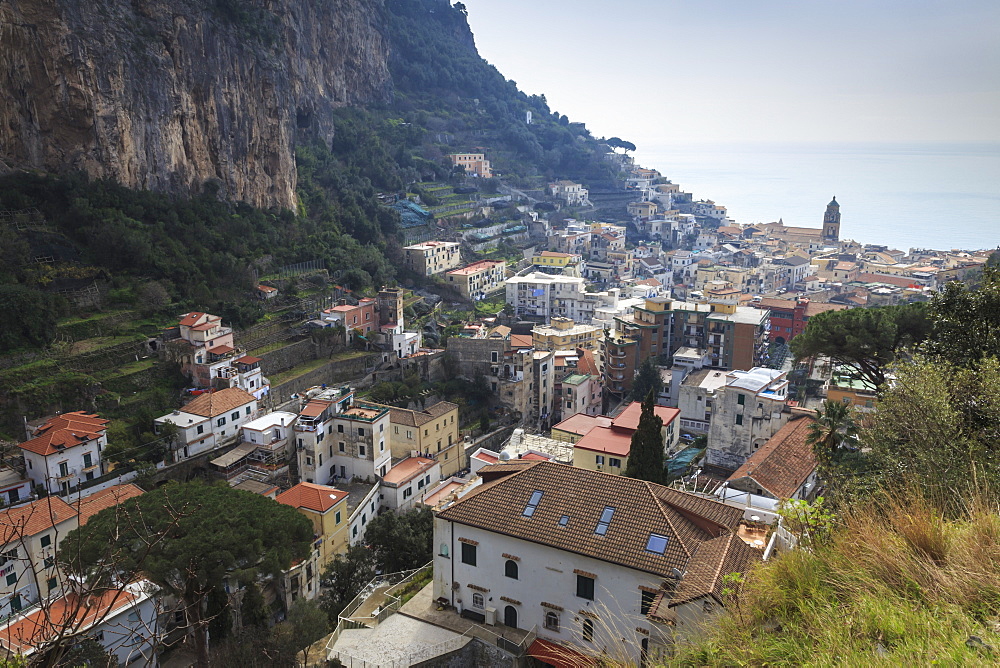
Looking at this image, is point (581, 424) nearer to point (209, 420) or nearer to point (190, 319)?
point (209, 420)

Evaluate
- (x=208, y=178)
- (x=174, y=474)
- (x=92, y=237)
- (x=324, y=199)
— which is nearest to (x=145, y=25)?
(x=208, y=178)

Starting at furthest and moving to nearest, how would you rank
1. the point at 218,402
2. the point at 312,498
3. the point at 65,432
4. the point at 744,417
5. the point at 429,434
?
the point at 429,434, the point at 218,402, the point at 744,417, the point at 65,432, the point at 312,498

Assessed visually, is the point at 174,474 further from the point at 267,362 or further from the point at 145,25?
the point at 145,25

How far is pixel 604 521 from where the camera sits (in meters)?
10.4

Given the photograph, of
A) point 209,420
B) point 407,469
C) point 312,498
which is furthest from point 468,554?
point 209,420

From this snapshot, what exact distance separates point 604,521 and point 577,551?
0.70 meters

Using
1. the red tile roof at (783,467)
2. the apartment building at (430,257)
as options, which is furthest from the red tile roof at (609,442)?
the apartment building at (430,257)

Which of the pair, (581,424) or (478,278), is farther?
(478,278)

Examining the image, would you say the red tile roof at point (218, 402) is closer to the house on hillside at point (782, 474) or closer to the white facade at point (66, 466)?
the white facade at point (66, 466)

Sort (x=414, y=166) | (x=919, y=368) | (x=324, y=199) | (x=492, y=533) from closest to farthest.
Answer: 1. (x=919, y=368)
2. (x=492, y=533)
3. (x=324, y=199)
4. (x=414, y=166)

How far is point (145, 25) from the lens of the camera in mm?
30703

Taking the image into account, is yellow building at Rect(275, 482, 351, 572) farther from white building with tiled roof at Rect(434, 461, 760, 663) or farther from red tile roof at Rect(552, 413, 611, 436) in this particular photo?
red tile roof at Rect(552, 413, 611, 436)

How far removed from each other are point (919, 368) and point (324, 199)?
41.3 m

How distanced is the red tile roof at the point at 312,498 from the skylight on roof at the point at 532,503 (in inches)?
365
